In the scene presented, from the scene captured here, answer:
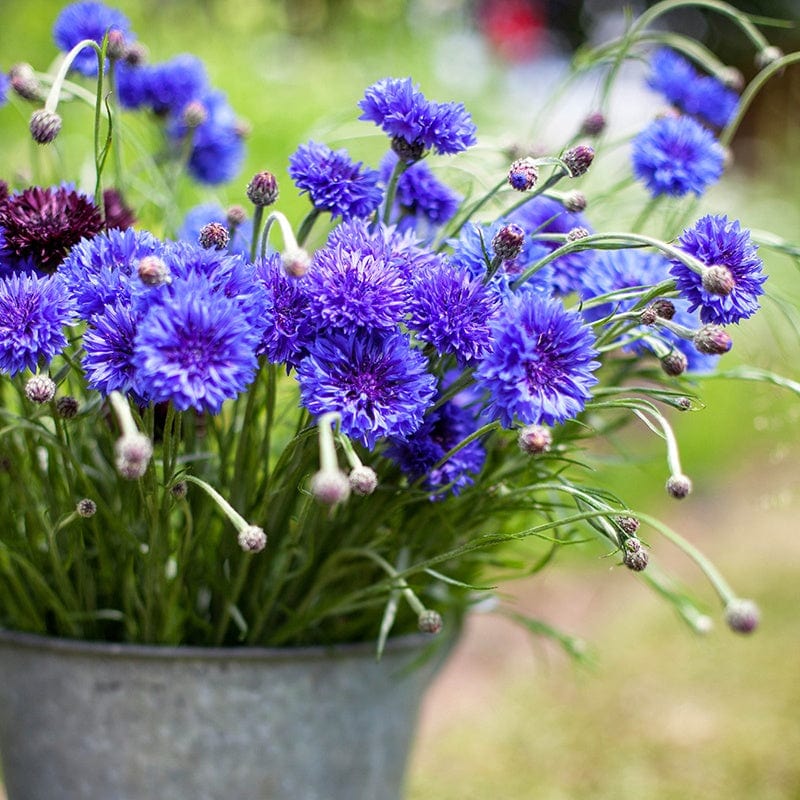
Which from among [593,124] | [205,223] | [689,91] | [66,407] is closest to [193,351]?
[66,407]

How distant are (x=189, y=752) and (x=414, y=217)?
36 cm

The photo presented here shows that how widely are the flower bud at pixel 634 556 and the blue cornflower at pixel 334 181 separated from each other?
0.22m

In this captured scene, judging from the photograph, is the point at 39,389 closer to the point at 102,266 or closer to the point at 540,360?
the point at 102,266

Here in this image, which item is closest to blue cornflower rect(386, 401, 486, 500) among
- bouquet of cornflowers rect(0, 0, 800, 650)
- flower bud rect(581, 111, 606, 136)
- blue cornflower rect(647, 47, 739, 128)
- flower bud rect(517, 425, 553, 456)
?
bouquet of cornflowers rect(0, 0, 800, 650)

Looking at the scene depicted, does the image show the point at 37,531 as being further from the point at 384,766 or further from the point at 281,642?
the point at 384,766

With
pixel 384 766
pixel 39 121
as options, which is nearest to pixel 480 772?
pixel 384 766

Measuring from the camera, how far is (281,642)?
625 millimetres

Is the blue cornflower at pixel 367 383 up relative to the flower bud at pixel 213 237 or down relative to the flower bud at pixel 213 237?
down

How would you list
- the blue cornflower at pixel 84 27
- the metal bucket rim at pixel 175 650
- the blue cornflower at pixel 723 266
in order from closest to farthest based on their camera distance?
1. the blue cornflower at pixel 723 266
2. the metal bucket rim at pixel 175 650
3. the blue cornflower at pixel 84 27

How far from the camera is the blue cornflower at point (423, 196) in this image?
596 mm

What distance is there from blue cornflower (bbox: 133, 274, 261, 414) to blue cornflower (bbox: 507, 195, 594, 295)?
0.22 meters

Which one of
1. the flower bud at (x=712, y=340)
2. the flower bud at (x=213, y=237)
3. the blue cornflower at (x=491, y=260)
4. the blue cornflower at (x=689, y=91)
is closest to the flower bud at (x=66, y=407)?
the flower bud at (x=213, y=237)

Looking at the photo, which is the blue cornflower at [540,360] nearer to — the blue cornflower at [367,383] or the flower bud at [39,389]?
the blue cornflower at [367,383]

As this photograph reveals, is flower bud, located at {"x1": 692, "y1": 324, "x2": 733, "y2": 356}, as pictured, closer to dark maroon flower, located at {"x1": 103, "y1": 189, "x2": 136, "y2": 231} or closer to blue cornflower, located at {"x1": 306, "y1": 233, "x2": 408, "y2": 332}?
blue cornflower, located at {"x1": 306, "y1": 233, "x2": 408, "y2": 332}
